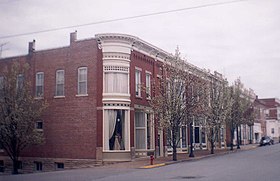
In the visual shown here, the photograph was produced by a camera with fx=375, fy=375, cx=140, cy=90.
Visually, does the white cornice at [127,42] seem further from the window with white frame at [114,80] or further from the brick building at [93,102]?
the window with white frame at [114,80]

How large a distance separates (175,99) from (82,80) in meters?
7.68

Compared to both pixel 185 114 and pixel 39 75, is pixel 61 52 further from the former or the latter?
pixel 185 114

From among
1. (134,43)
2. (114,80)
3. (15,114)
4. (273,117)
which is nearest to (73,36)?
(134,43)

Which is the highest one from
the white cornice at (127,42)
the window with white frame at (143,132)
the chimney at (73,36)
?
the chimney at (73,36)

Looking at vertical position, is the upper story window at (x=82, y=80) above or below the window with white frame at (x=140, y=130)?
above

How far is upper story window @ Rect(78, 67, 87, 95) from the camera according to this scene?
30.1 metres

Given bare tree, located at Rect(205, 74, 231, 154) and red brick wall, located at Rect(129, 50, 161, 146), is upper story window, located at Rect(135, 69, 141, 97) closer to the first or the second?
red brick wall, located at Rect(129, 50, 161, 146)

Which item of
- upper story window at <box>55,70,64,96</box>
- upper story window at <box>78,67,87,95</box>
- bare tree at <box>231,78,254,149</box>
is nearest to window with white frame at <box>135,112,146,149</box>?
upper story window at <box>78,67,87,95</box>

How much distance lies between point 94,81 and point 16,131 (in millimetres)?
6872

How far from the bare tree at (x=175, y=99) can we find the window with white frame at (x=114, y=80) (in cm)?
269

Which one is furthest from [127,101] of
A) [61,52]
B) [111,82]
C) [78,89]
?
[61,52]

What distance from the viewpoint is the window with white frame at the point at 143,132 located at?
1252 inches

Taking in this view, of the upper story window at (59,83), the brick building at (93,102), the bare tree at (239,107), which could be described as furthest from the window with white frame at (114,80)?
the bare tree at (239,107)

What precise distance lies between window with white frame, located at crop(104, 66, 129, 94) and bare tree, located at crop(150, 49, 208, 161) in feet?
8.83
